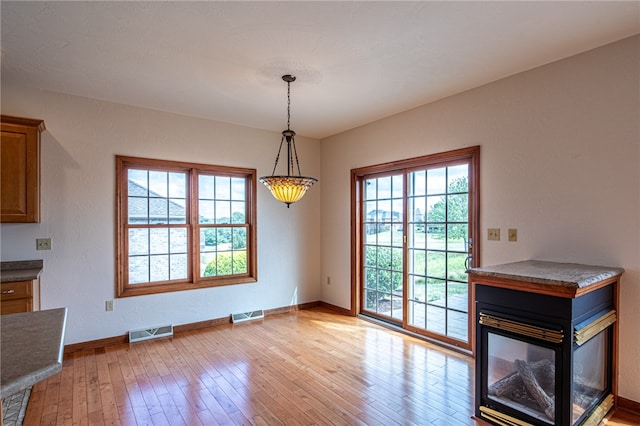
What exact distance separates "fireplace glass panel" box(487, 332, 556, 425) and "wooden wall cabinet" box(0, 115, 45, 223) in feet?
13.5

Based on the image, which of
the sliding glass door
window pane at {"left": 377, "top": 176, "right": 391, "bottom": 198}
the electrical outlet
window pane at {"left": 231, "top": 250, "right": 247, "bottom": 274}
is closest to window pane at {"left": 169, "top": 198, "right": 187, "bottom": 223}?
window pane at {"left": 231, "top": 250, "right": 247, "bottom": 274}

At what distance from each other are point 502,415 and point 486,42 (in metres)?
2.68

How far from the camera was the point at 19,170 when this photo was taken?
10.2 feet

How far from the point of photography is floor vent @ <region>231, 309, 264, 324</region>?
464 cm

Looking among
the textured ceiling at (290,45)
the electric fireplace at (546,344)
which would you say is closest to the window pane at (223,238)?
the textured ceiling at (290,45)

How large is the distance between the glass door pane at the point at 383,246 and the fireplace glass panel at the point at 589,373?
2096 millimetres

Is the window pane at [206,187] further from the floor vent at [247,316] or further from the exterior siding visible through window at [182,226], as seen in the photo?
the floor vent at [247,316]

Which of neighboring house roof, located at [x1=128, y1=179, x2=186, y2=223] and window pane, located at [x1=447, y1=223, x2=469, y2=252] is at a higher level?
neighboring house roof, located at [x1=128, y1=179, x2=186, y2=223]

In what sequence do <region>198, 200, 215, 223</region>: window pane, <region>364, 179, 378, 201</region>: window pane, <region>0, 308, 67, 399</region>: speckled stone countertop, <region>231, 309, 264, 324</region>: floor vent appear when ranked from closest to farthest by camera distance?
1. <region>0, 308, 67, 399</region>: speckled stone countertop
2. <region>198, 200, 215, 223</region>: window pane
3. <region>231, 309, 264, 324</region>: floor vent
4. <region>364, 179, 378, 201</region>: window pane

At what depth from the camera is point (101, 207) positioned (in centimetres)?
379

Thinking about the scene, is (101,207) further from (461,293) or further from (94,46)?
(461,293)

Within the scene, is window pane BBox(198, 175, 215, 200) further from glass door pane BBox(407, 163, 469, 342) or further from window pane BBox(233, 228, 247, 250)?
glass door pane BBox(407, 163, 469, 342)

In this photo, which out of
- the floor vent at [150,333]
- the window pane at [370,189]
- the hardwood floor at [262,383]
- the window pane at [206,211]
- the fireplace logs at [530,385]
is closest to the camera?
the fireplace logs at [530,385]

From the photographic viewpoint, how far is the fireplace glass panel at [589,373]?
213 cm
